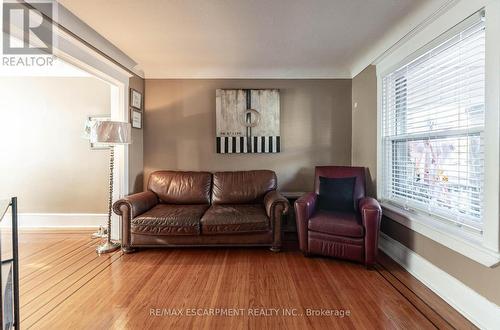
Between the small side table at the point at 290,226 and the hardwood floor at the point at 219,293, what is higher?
the small side table at the point at 290,226

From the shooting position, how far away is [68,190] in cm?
374

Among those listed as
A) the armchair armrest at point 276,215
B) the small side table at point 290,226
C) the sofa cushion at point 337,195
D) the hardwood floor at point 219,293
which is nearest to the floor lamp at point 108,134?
the hardwood floor at point 219,293

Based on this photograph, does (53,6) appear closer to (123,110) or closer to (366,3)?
(123,110)

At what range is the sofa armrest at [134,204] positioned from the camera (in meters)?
2.80

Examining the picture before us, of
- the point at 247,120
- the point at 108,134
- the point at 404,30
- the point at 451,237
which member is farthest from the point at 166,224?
the point at 404,30

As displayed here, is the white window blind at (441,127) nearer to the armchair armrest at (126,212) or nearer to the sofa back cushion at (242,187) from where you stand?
the sofa back cushion at (242,187)

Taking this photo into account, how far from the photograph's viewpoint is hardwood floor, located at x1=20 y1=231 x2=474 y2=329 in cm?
169

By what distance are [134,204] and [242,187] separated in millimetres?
1411

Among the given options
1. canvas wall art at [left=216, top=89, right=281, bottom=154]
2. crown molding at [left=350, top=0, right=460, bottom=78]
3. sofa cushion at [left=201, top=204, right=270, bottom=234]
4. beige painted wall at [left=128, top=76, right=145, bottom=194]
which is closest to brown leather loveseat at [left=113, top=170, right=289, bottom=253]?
sofa cushion at [left=201, top=204, right=270, bottom=234]

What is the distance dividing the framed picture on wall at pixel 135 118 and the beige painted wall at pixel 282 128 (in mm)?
146

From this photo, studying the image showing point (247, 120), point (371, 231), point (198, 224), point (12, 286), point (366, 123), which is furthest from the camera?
point (247, 120)

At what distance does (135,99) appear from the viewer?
350cm

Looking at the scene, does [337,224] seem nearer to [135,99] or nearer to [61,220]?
[135,99]

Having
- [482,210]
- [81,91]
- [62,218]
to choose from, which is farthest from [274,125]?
[62,218]
